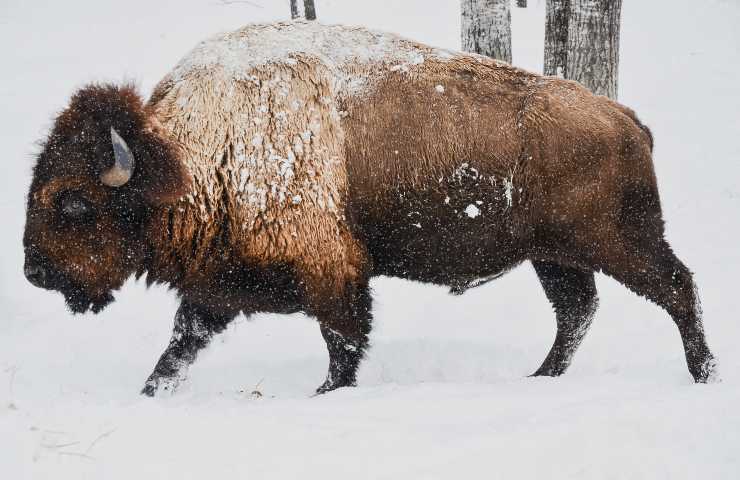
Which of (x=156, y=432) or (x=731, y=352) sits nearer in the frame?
(x=156, y=432)

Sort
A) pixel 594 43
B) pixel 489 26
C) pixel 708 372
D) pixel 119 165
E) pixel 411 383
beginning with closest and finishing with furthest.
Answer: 1. pixel 119 165
2. pixel 708 372
3. pixel 411 383
4. pixel 594 43
5. pixel 489 26

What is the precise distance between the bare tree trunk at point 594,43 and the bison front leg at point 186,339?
3961 mm

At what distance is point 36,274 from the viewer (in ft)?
13.6

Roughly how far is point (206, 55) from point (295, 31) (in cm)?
54

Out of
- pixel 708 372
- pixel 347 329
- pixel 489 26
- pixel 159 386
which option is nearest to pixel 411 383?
pixel 347 329

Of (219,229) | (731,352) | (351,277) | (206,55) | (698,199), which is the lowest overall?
(698,199)

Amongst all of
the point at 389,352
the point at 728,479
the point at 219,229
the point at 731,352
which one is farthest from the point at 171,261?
the point at 731,352

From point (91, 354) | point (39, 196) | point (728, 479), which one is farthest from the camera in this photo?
point (91, 354)

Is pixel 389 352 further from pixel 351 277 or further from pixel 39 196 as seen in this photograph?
pixel 39 196

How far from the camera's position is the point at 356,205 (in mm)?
4191

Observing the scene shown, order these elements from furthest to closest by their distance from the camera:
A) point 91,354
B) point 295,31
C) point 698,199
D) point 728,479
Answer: point 698,199 → point 91,354 → point 295,31 → point 728,479

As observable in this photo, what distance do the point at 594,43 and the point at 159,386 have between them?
463cm

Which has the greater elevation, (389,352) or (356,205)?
(356,205)

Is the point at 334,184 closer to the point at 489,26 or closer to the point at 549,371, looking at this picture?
the point at 549,371
